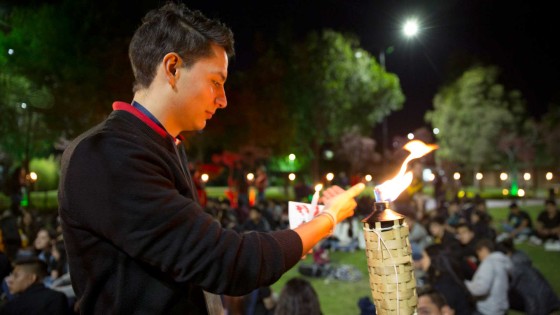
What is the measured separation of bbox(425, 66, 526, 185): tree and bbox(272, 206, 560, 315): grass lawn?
96.2 ft

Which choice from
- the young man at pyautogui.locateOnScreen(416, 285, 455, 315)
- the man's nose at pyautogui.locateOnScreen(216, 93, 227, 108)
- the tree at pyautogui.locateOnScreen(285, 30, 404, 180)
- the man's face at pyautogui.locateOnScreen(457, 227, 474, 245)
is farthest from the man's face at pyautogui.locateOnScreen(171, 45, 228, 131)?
the tree at pyautogui.locateOnScreen(285, 30, 404, 180)

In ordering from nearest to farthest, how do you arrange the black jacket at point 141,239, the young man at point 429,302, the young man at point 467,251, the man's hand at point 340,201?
the black jacket at point 141,239 < the man's hand at point 340,201 < the young man at point 429,302 < the young man at point 467,251

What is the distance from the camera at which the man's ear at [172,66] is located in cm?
162

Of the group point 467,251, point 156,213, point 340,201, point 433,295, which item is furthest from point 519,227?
point 156,213

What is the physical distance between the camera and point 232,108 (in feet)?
97.1

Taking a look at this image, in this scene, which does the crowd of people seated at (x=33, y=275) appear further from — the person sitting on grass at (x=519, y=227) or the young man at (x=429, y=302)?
the person sitting on grass at (x=519, y=227)

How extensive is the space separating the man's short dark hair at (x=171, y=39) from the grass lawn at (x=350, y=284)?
8191mm

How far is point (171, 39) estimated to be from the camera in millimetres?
1644

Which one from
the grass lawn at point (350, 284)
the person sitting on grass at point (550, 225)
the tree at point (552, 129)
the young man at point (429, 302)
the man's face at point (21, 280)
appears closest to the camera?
the young man at point (429, 302)

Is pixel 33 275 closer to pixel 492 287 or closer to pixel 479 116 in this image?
pixel 492 287

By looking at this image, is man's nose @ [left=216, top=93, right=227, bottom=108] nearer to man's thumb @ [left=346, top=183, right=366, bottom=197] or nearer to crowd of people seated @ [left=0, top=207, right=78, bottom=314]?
man's thumb @ [left=346, top=183, right=366, bottom=197]

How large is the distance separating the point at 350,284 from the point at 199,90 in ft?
33.7

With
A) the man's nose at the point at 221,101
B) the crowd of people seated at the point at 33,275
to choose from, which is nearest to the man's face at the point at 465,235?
the crowd of people seated at the point at 33,275

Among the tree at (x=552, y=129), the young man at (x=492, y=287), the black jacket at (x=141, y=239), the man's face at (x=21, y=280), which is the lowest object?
the young man at (x=492, y=287)
